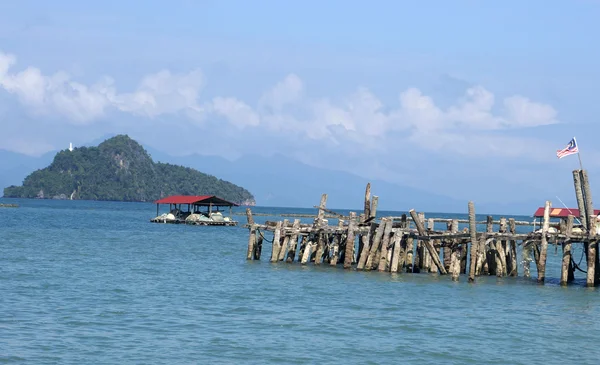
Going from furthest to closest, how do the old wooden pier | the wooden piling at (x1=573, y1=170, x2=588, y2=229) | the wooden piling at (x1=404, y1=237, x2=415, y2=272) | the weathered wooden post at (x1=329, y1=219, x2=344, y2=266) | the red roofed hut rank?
the red roofed hut < the weathered wooden post at (x1=329, y1=219, x2=344, y2=266) < the wooden piling at (x1=404, y1=237, x2=415, y2=272) < the wooden piling at (x1=573, y1=170, x2=588, y2=229) < the old wooden pier

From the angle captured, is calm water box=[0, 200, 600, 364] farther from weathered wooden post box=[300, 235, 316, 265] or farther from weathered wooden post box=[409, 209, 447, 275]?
weathered wooden post box=[300, 235, 316, 265]

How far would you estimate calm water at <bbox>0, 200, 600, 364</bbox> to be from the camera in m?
18.1

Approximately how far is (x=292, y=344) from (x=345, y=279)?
1074 centimetres

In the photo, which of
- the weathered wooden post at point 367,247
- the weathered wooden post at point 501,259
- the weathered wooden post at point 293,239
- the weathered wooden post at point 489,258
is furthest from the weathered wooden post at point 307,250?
the weathered wooden post at point 501,259

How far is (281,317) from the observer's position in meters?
22.1

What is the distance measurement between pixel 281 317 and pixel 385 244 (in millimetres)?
9115

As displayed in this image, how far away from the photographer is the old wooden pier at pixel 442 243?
1094 inches

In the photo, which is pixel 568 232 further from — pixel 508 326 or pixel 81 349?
pixel 81 349

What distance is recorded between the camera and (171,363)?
1694 centimetres

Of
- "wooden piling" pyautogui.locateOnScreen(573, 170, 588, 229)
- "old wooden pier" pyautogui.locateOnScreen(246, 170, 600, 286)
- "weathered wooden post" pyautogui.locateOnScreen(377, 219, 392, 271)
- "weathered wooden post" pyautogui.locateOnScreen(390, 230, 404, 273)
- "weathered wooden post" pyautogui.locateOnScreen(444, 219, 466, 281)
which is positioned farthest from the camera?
"weathered wooden post" pyautogui.locateOnScreen(377, 219, 392, 271)

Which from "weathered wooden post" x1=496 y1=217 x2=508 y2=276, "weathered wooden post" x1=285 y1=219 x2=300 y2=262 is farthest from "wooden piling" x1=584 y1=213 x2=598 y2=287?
"weathered wooden post" x1=285 y1=219 x2=300 y2=262

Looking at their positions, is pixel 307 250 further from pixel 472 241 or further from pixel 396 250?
pixel 472 241

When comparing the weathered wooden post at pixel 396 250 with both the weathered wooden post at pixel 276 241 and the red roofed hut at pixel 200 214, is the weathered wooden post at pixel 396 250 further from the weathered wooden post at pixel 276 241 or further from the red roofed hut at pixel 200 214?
the red roofed hut at pixel 200 214

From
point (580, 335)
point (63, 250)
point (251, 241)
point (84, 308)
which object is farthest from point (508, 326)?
point (63, 250)
